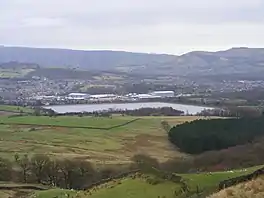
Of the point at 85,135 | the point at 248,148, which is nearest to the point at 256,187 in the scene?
the point at 248,148

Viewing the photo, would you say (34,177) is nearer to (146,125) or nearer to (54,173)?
(54,173)

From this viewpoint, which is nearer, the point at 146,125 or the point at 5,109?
the point at 146,125

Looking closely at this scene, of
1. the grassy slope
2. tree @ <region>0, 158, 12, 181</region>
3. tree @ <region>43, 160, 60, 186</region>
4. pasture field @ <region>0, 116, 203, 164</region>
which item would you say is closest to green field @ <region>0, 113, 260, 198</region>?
pasture field @ <region>0, 116, 203, 164</region>


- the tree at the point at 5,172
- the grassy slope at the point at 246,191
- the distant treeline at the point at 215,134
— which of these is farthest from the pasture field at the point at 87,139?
the grassy slope at the point at 246,191

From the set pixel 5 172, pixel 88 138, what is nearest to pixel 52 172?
pixel 5 172

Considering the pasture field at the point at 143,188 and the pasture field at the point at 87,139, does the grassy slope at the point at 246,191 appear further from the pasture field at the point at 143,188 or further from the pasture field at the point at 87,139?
the pasture field at the point at 87,139

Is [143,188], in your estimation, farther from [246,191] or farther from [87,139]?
[87,139]

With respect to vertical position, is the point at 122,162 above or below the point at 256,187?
below
